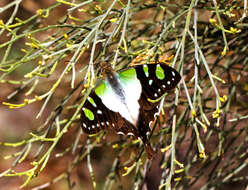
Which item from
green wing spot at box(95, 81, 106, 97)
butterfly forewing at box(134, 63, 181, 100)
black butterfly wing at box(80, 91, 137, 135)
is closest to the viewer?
butterfly forewing at box(134, 63, 181, 100)

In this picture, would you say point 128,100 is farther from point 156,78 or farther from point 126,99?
point 156,78

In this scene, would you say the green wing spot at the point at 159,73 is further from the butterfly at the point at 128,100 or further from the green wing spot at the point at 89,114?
the green wing spot at the point at 89,114

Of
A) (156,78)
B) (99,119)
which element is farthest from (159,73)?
(99,119)

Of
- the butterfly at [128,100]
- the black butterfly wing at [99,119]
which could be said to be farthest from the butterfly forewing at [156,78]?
the black butterfly wing at [99,119]

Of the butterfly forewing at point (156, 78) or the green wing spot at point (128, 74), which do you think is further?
the green wing spot at point (128, 74)

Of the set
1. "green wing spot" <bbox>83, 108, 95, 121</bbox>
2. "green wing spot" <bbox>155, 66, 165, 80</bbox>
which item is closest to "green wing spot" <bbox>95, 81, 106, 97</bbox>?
"green wing spot" <bbox>83, 108, 95, 121</bbox>

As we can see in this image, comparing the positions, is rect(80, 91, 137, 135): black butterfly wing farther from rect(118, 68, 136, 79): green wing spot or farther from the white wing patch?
rect(118, 68, 136, 79): green wing spot

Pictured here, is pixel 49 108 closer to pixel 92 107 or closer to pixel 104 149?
pixel 104 149

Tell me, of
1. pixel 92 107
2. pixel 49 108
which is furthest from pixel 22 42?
pixel 92 107
